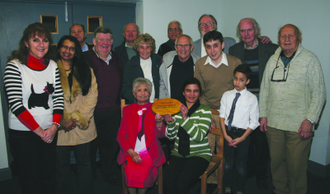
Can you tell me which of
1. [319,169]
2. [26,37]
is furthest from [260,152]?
[26,37]

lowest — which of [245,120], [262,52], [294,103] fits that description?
[245,120]

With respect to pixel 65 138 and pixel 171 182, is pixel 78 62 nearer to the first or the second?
pixel 65 138

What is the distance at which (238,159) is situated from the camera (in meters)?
2.38

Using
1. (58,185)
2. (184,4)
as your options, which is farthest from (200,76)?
(184,4)

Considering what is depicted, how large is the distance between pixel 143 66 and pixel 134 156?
4.19 feet

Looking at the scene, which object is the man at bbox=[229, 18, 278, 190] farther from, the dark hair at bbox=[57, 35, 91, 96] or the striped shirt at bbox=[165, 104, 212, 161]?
the dark hair at bbox=[57, 35, 91, 96]

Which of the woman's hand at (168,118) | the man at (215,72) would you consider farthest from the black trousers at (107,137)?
the man at (215,72)

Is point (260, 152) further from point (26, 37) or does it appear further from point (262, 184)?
point (26, 37)

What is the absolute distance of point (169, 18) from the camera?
4309mm

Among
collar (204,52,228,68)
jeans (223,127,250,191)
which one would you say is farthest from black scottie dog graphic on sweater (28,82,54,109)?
jeans (223,127,250,191)

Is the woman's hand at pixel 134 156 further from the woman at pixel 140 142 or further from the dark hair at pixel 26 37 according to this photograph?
the dark hair at pixel 26 37

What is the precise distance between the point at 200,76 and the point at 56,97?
1638mm

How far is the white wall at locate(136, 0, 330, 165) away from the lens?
113 inches

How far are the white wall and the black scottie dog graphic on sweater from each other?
2.61 m
